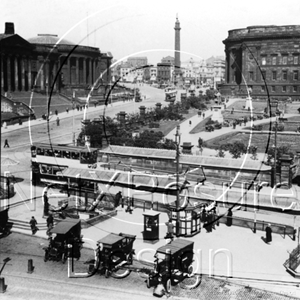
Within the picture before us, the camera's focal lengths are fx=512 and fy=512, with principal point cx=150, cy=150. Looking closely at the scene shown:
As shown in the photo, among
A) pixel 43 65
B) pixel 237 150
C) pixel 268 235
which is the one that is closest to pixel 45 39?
pixel 43 65

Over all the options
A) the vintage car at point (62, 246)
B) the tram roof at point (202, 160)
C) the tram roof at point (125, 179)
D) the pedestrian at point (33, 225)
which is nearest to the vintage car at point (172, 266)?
the vintage car at point (62, 246)

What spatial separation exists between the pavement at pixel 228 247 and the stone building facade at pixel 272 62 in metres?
64.8

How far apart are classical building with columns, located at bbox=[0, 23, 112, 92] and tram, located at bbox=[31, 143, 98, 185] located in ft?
90.2

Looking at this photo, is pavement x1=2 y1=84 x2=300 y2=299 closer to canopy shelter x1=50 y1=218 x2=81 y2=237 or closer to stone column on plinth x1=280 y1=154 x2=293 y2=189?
canopy shelter x1=50 y1=218 x2=81 y2=237

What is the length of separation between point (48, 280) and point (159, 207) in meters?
9.74

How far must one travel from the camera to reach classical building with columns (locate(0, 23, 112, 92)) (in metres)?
73.5

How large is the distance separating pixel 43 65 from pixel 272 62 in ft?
127

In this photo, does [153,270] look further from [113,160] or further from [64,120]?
[64,120]

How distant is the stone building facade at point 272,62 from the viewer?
8600 cm

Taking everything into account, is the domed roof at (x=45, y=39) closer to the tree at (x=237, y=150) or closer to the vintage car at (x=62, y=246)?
the tree at (x=237, y=150)

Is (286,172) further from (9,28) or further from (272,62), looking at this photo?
(272,62)

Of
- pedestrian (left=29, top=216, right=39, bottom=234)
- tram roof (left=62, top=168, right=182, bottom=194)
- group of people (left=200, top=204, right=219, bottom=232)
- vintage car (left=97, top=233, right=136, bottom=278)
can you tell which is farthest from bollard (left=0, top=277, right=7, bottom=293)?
tram roof (left=62, top=168, right=182, bottom=194)

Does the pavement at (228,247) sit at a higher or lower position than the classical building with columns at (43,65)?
lower

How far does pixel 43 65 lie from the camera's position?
78250mm
